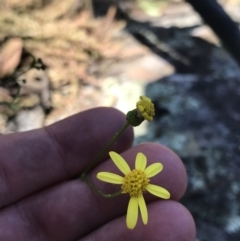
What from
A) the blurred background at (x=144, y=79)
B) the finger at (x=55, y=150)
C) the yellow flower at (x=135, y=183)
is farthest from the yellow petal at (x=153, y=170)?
the blurred background at (x=144, y=79)

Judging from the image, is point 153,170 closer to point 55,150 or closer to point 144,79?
point 55,150

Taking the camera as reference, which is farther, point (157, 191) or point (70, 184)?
point (70, 184)

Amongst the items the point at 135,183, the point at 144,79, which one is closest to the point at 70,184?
the point at 135,183

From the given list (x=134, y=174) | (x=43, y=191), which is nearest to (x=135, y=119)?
(x=134, y=174)

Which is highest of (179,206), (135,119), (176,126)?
(135,119)

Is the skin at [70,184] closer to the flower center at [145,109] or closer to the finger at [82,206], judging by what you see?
the finger at [82,206]

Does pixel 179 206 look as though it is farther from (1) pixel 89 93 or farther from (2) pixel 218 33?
(1) pixel 89 93
